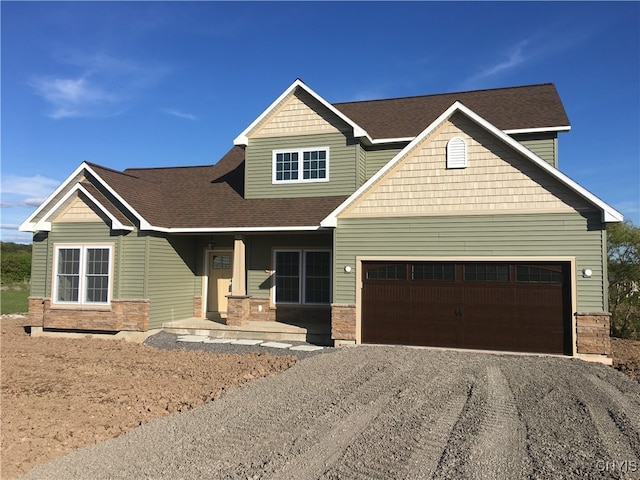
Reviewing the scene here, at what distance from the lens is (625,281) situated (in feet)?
47.0

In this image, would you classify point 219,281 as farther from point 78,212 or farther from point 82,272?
point 78,212

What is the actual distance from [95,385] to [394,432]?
5353mm

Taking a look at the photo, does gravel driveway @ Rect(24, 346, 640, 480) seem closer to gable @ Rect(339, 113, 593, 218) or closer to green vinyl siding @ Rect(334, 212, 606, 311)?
green vinyl siding @ Rect(334, 212, 606, 311)

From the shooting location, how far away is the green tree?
1401 cm

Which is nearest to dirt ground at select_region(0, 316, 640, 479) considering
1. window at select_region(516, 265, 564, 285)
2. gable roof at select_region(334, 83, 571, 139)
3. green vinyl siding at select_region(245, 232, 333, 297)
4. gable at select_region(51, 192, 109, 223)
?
window at select_region(516, 265, 564, 285)

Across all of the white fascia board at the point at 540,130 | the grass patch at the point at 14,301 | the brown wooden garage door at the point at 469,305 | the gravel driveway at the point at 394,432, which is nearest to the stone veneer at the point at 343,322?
the brown wooden garage door at the point at 469,305

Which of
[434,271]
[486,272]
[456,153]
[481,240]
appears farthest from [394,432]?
[456,153]

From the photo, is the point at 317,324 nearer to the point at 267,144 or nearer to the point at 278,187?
the point at 278,187

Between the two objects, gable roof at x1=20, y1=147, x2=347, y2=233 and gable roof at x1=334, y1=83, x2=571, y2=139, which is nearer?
gable roof at x1=20, y1=147, x2=347, y2=233

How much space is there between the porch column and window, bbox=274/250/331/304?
1177mm

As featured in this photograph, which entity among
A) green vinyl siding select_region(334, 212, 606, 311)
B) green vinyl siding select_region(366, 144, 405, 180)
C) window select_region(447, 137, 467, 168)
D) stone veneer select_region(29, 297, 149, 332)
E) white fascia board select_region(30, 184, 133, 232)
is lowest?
stone veneer select_region(29, 297, 149, 332)

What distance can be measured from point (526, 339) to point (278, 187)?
8.62 metres

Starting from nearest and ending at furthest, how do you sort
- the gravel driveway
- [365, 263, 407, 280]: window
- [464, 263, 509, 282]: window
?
the gravel driveway → [464, 263, 509, 282]: window → [365, 263, 407, 280]: window

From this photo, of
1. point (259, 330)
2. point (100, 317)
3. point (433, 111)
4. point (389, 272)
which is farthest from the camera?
point (433, 111)
